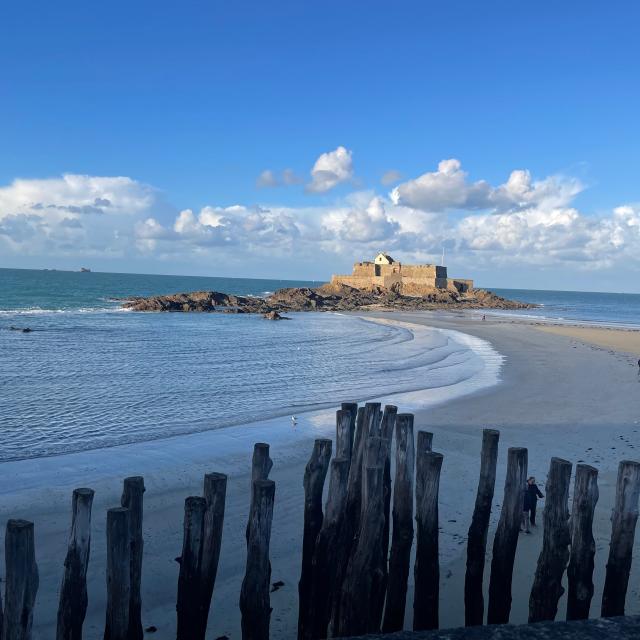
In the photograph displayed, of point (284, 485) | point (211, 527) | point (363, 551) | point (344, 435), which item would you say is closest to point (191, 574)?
point (211, 527)

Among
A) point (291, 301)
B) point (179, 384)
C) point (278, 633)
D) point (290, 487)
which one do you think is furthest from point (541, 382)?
point (291, 301)

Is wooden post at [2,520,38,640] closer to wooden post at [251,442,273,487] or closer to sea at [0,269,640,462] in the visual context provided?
wooden post at [251,442,273,487]

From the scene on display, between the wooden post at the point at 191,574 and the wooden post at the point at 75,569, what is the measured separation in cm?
82

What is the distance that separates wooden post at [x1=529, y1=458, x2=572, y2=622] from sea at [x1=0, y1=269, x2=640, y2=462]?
386 inches

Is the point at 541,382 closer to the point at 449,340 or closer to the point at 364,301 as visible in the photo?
the point at 449,340

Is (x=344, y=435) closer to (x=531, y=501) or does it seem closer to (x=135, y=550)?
(x=135, y=550)

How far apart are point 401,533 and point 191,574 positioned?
212 centimetres

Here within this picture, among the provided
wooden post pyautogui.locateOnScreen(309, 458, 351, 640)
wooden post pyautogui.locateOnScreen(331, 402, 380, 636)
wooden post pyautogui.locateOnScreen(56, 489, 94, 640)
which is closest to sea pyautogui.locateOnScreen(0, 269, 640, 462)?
wooden post pyautogui.locateOnScreen(331, 402, 380, 636)

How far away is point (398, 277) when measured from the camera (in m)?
102

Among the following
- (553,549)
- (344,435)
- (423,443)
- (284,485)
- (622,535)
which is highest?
(423,443)

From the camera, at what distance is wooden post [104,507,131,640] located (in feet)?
16.4

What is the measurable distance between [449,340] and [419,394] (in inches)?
783

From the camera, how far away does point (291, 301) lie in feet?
267

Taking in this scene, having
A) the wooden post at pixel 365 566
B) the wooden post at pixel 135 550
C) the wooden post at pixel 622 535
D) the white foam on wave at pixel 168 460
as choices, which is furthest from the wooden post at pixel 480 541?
the white foam on wave at pixel 168 460
